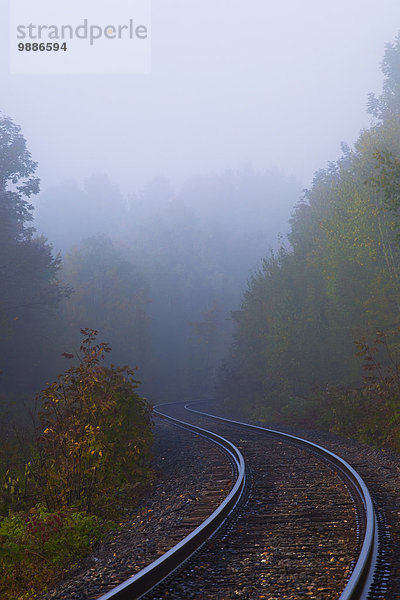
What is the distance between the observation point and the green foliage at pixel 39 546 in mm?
6773

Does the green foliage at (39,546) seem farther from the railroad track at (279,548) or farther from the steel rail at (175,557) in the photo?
the railroad track at (279,548)

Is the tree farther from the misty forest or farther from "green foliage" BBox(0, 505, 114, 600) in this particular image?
"green foliage" BBox(0, 505, 114, 600)

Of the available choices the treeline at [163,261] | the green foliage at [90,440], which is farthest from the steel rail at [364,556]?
the treeline at [163,261]

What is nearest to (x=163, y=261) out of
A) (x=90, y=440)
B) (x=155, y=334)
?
(x=155, y=334)

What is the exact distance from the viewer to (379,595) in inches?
199

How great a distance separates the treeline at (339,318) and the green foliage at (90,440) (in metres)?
8.16

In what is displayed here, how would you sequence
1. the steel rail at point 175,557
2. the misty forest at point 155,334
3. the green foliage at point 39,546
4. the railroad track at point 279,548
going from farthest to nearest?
the misty forest at point 155,334
the green foliage at point 39,546
the railroad track at point 279,548
the steel rail at point 175,557

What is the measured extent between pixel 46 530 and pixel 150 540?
1.65 metres

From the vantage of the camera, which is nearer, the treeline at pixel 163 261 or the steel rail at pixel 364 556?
the steel rail at pixel 364 556

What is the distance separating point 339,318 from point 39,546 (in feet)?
76.3

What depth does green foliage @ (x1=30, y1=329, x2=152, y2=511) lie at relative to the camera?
33.1 feet

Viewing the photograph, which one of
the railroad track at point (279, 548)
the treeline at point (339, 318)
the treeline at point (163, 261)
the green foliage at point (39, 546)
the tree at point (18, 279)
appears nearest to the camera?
the railroad track at point (279, 548)

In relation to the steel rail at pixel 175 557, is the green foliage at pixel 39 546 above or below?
below

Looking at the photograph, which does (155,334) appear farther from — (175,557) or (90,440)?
(175,557)
